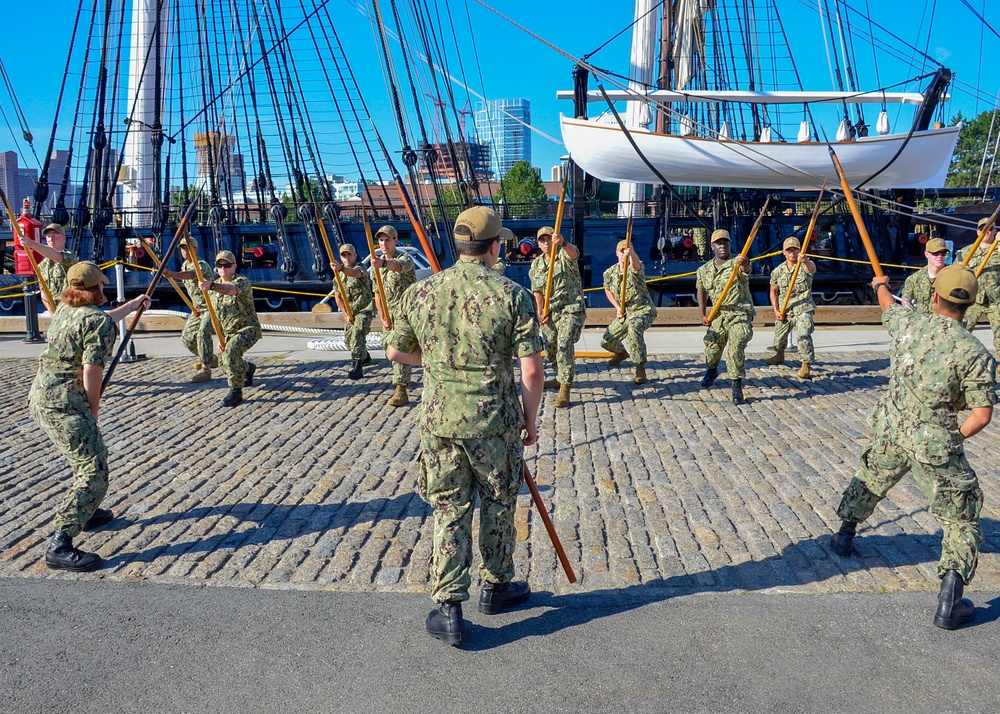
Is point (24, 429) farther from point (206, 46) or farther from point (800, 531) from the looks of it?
point (206, 46)

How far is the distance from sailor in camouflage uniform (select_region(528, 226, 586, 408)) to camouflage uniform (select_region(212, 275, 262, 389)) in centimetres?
317

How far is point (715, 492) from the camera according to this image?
5926mm

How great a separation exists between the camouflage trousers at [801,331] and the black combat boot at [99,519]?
7.60 m

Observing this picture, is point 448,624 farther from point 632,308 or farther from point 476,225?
point 632,308

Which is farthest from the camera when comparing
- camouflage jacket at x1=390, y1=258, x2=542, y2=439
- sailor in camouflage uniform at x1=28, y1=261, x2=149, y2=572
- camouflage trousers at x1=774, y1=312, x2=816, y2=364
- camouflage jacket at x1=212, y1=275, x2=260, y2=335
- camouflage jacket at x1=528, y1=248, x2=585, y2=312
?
camouflage trousers at x1=774, y1=312, x2=816, y2=364

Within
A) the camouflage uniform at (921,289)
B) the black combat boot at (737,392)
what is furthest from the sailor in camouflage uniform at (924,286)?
the black combat boot at (737,392)

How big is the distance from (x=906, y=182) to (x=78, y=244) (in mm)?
16800

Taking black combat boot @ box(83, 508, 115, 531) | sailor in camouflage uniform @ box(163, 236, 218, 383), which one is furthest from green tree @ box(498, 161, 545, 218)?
black combat boot @ box(83, 508, 115, 531)

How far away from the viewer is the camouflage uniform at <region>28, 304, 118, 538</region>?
187 inches

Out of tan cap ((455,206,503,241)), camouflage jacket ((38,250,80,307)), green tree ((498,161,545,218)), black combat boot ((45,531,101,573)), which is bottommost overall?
black combat boot ((45,531,101,573))

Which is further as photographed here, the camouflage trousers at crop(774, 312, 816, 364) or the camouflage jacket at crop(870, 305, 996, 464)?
the camouflage trousers at crop(774, 312, 816, 364)

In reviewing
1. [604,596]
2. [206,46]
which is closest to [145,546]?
[604,596]

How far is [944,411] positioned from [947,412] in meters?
0.01

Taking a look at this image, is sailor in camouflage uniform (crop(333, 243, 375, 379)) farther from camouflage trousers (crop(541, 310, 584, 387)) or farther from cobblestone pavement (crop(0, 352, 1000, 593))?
camouflage trousers (crop(541, 310, 584, 387))
